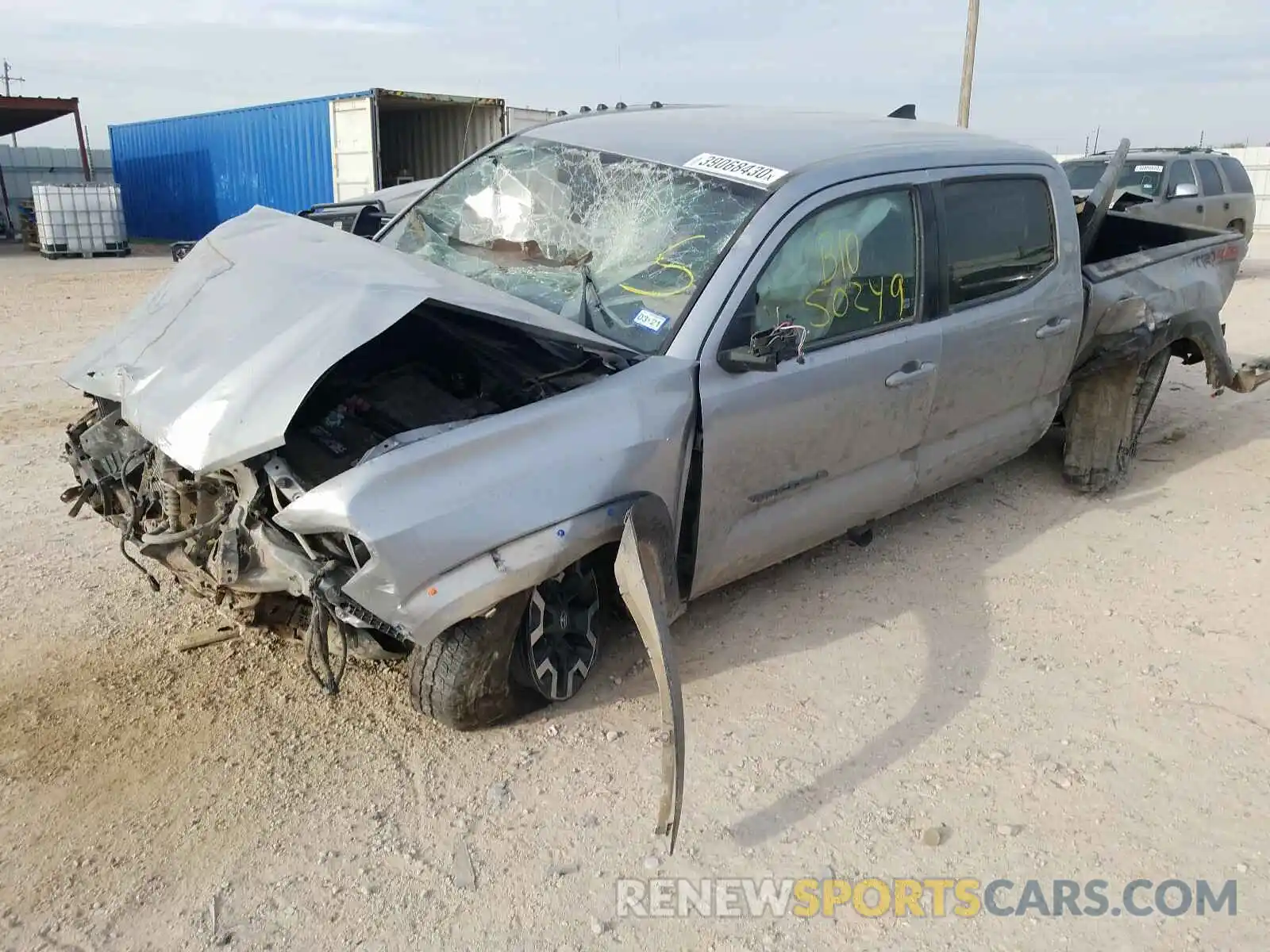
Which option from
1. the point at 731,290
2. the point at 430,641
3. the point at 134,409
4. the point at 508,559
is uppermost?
the point at 731,290

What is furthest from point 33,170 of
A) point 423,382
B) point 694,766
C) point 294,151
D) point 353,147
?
point 694,766

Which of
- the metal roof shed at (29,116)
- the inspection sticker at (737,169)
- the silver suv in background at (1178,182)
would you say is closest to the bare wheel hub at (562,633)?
the inspection sticker at (737,169)

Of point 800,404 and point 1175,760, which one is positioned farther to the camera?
point 800,404

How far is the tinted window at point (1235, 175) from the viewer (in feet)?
42.1

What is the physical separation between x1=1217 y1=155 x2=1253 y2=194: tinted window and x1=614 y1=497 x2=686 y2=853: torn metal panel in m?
13.1

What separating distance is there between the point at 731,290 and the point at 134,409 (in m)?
1.92

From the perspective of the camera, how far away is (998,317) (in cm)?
415

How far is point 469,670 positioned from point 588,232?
5.66 feet

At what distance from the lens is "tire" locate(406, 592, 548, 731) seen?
9.41 ft

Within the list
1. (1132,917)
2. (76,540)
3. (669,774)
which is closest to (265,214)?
(76,540)

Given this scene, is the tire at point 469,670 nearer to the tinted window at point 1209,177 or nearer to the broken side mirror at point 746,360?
the broken side mirror at point 746,360

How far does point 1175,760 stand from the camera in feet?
10.2

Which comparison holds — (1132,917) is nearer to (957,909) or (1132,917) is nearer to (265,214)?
(957,909)

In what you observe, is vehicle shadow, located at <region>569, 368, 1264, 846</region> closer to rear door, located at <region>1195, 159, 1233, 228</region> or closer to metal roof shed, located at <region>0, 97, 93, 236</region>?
rear door, located at <region>1195, 159, 1233, 228</region>
